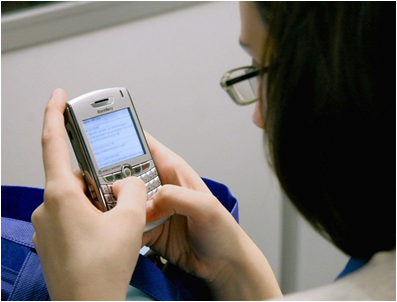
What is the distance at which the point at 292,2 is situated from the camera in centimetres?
33

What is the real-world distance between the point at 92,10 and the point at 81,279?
0.47 m

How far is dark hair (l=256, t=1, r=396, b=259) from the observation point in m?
0.31

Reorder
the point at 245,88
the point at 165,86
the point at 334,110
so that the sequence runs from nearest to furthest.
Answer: the point at 334,110
the point at 245,88
the point at 165,86

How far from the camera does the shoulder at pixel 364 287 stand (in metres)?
0.34

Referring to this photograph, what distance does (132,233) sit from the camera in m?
0.38

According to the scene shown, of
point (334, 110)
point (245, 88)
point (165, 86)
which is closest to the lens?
point (334, 110)

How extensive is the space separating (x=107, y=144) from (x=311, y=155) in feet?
0.63

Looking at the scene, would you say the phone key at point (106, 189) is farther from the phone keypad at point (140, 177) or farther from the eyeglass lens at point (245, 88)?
the eyeglass lens at point (245, 88)

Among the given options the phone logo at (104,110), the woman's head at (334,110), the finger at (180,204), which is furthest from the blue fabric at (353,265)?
the phone logo at (104,110)

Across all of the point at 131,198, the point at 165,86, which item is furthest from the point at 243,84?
the point at 165,86

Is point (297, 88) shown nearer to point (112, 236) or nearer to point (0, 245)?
point (112, 236)

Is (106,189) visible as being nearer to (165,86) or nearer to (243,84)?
(243,84)

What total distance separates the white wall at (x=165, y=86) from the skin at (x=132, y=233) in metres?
0.22

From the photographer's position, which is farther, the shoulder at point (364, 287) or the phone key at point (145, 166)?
the phone key at point (145, 166)
